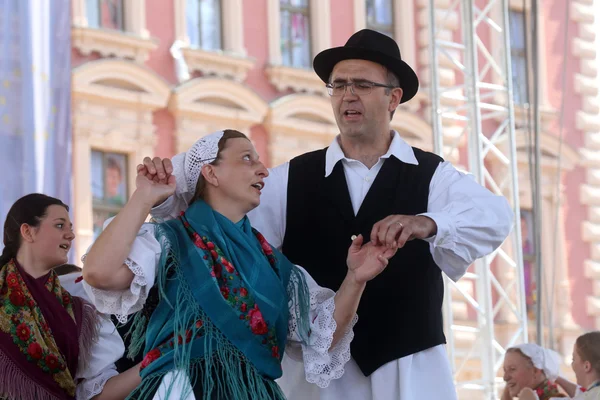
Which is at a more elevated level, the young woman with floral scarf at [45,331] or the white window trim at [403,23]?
the white window trim at [403,23]

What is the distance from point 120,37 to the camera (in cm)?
1259

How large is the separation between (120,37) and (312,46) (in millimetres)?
2674

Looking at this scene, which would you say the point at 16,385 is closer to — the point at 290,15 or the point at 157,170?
the point at 157,170

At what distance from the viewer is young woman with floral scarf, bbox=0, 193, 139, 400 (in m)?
Answer: 3.56

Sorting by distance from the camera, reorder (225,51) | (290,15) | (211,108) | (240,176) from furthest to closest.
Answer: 1. (290,15)
2. (225,51)
3. (211,108)
4. (240,176)

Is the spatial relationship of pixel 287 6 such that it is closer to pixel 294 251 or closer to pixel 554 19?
pixel 554 19

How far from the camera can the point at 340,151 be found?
3.69 metres

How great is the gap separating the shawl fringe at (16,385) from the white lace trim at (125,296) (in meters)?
0.72

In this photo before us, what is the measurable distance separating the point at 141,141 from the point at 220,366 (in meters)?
9.92

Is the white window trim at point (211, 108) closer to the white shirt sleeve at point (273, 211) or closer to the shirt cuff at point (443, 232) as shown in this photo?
the white shirt sleeve at point (273, 211)

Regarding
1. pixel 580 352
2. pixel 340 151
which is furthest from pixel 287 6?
pixel 340 151

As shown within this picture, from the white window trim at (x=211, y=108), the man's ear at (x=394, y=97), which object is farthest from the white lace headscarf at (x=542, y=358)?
the white window trim at (x=211, y=108)

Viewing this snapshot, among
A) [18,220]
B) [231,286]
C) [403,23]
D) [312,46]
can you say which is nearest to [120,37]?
[312,46]

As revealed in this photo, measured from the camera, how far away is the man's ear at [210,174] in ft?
10.4
